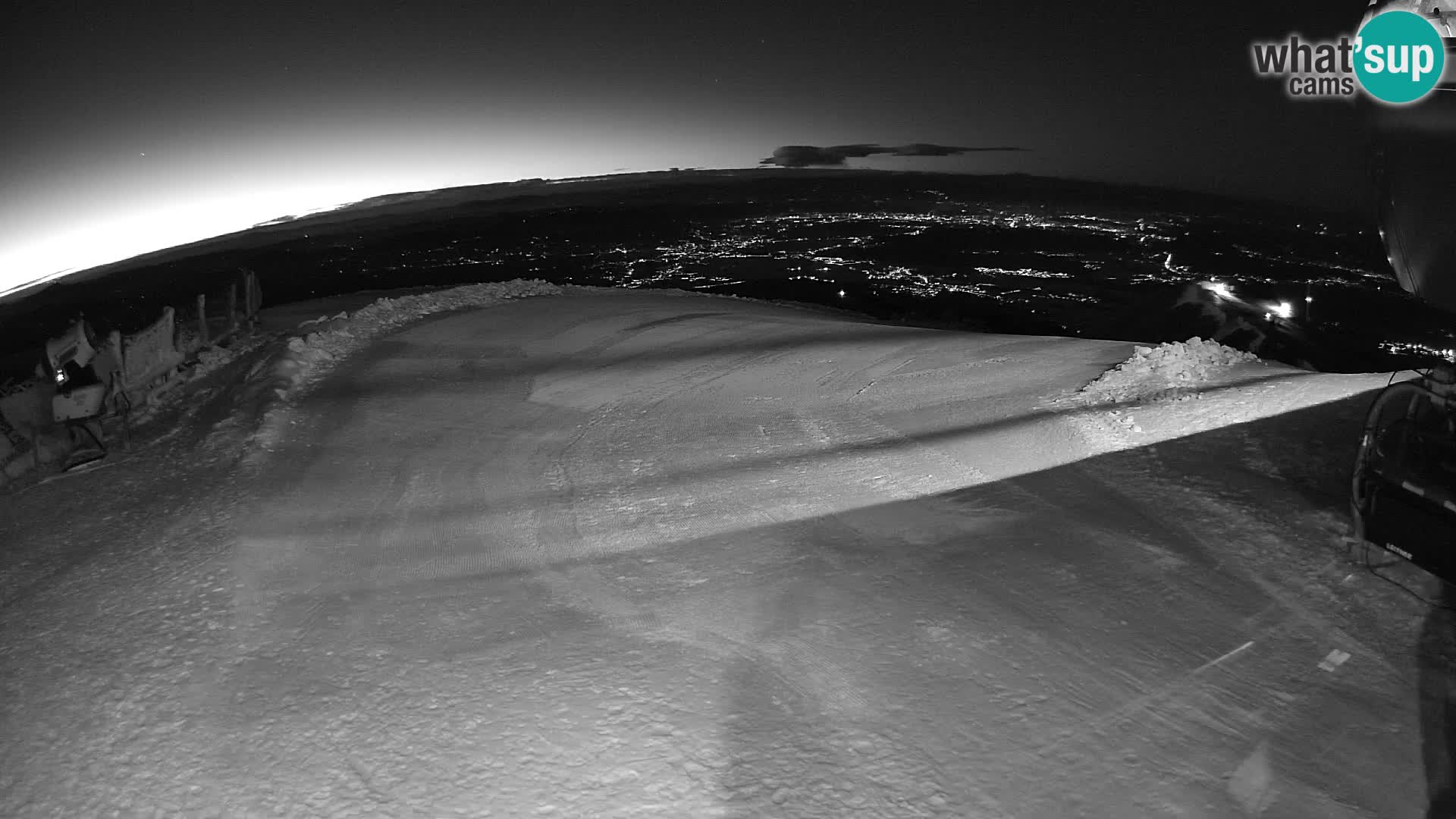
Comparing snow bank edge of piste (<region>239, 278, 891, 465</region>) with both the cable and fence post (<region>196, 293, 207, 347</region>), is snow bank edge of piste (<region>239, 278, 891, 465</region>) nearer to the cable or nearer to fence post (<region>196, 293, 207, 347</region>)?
fence post (<region>196, 293, 207, 347</region>)

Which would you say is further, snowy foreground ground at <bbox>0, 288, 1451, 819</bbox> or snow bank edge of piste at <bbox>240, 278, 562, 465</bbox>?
snow bank edge of piste at <bbox>240, 278, 562, 465</bbox>

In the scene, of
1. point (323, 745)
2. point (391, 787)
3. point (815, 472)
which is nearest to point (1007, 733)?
point (391, 787)

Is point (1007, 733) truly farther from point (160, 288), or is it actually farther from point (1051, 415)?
point (160, 288)

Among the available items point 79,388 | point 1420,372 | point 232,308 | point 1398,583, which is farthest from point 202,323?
point 1420,372

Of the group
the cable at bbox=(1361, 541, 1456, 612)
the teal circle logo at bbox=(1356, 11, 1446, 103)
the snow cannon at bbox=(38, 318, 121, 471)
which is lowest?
the cable at bbox=(1361, 541, 1456, 612)

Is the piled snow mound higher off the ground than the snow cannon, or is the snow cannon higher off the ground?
the snow cannon

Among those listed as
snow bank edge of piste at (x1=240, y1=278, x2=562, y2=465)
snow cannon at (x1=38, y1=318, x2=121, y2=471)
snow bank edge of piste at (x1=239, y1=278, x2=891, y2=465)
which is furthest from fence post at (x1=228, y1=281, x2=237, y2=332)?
snow cannon at (x1=38, y1=318, x2=121, y2=471)

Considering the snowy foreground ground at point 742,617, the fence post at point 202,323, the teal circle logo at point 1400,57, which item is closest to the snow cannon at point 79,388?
the snowy foreground ground at point 742,617

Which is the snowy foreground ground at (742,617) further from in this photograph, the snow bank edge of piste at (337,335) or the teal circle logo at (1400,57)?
the teal circle logo at (1400,57)
